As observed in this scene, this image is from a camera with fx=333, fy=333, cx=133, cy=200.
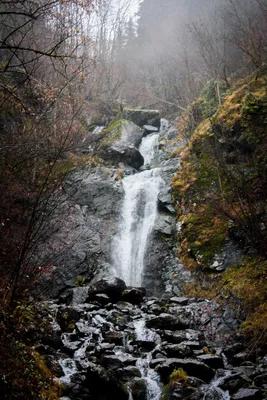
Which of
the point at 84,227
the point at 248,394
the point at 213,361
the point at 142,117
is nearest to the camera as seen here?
the point at 248,394

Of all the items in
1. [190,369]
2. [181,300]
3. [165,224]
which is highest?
[165,224]

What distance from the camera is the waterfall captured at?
1222 centimetres

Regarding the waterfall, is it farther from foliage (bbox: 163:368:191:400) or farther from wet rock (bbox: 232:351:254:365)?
foliage (bbox: 163:368:191:400)

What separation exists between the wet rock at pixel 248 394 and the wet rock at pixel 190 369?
31.1 inches

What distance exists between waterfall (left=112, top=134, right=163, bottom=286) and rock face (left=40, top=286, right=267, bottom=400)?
320cm

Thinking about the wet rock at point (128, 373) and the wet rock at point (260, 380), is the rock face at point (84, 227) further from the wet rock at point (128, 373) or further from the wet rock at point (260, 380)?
the wet rock at point (260, 380)

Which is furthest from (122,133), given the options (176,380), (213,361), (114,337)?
(176,380)

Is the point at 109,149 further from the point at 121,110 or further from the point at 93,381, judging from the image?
the point at 93,381

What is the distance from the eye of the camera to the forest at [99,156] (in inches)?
166

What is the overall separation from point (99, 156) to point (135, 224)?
5.71 m

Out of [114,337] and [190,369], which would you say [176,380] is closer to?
[190,369]

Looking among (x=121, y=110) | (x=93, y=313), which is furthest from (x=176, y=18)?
(x=93, y=313)

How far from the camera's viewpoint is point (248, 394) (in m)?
4.64

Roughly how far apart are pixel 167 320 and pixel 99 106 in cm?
1915
